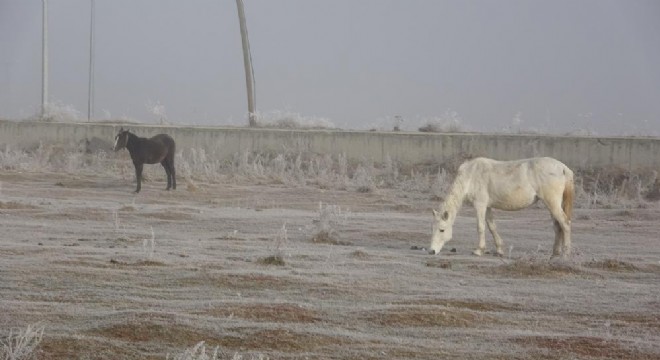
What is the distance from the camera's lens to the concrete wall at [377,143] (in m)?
29.3

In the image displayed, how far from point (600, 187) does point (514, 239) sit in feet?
35.8

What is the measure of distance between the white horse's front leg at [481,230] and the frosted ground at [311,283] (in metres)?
0.43

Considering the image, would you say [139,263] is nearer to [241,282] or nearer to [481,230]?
[241,282]

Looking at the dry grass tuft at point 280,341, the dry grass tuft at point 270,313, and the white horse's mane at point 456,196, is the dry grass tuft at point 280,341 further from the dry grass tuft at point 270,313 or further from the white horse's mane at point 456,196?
the white horse's mane at point 456,196

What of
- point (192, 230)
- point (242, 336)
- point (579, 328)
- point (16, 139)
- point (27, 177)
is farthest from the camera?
point (16, 139)

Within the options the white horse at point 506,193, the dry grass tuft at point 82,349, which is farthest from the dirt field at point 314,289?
the white horse at point 506,193

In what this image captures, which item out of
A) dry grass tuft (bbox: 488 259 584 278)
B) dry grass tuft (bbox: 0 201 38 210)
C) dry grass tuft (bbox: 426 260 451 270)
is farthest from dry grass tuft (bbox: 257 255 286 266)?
dry grass tuft (bbox: 0 201 38 210)

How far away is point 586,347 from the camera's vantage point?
9.22 metres

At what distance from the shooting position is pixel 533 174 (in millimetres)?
15188

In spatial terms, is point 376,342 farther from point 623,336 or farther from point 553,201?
point 553,201

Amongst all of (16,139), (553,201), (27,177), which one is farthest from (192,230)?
(16,139)

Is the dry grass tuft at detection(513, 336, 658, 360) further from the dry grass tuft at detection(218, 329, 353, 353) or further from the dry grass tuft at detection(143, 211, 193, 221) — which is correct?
the dry grass tuft at detection(143, 211, 193, 221)

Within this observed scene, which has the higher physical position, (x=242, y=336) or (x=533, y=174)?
(x=533, y=174)

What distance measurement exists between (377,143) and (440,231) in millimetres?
16327
